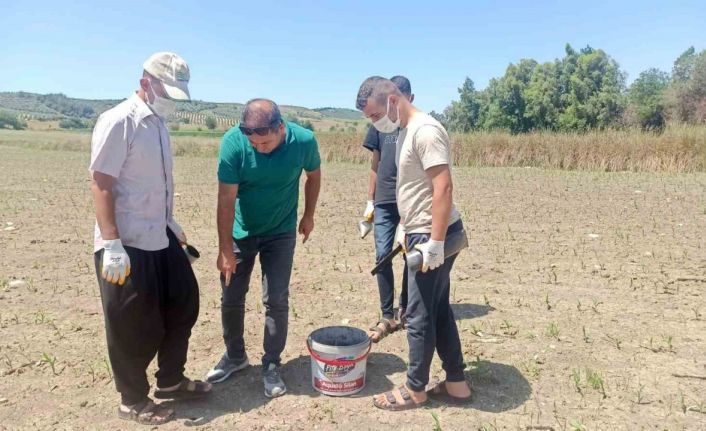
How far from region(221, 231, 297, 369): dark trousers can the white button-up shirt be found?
563 mm

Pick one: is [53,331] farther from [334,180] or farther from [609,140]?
[609,140]

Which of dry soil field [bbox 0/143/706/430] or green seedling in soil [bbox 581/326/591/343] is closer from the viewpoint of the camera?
dry soil field [bbox 0/143/706/430]

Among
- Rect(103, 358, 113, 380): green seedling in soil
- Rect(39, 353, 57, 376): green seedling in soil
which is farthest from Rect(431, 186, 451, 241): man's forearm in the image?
Rect(39, 353, 57, 376): green seedling in soil

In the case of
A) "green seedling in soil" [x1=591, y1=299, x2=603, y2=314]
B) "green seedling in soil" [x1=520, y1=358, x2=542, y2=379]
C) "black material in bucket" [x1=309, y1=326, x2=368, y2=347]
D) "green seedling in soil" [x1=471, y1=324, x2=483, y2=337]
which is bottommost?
"green seedling in soil" [x1=520, y1=358, x2=542, y2=379]

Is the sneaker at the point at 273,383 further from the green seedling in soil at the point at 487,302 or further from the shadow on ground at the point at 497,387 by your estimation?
the green seedling in soil at the point at 487,302

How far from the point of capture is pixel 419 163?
2924 millimetres

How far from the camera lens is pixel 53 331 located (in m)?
4.35

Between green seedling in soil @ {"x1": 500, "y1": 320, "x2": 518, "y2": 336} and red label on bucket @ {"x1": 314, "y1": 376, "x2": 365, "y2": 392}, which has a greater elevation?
green seedling in soil @ {"x1": 500, "y1": 320, "x2": 518, "y2": 336}

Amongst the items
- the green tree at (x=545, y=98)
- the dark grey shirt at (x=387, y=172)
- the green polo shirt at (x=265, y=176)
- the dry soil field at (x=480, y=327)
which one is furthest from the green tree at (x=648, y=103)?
the green polo shirt at (x=265, y=176)

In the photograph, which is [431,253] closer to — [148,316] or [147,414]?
[148,316]

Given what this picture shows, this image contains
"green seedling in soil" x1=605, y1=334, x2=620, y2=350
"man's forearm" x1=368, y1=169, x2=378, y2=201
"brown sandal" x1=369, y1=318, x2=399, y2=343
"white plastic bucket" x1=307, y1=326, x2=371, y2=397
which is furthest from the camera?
"man's forearm" x1=368, y1=169, x2=378, y2=201

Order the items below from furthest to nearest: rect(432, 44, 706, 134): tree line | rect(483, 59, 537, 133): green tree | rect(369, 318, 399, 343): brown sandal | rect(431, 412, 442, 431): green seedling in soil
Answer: rect(483, 59, 537, 133): green tree < rect(432, 44, 706, 134): tree line < rect(369, 318, 399, 343): brown sandal < rect(431, 412, 442, 431): green seedling in soil

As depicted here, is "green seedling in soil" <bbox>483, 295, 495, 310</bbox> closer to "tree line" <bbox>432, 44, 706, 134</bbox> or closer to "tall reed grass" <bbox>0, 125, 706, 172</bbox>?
"tall reed grass" <bbox>0, 125, 706, 172</bbox>

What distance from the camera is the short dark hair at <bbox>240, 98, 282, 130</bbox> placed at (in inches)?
119
